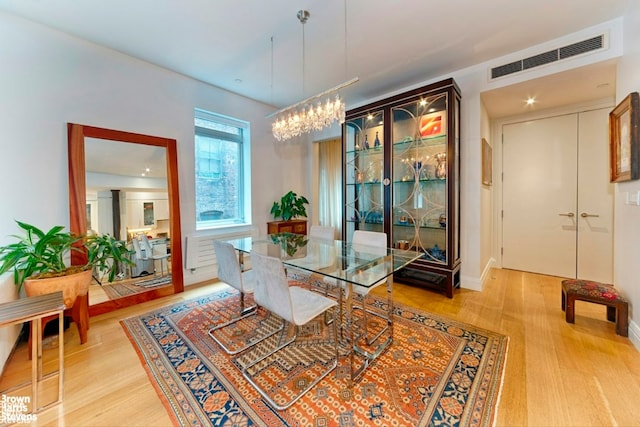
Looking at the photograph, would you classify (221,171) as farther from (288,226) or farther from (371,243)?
(371,243)

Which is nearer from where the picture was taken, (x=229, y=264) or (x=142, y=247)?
(x=229, y=264)

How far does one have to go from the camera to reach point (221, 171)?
3.98 m

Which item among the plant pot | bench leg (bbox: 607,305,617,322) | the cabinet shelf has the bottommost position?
bench leg (bbox: 607,305,617,322)

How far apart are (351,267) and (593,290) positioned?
90.1 inches

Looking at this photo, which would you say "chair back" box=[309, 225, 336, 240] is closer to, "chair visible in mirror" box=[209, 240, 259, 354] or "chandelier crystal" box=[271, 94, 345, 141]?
"chair visible in mirror" box=[209, 240, 259, 354]

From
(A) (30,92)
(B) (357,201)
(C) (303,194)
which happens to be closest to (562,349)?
(B) (357,201)

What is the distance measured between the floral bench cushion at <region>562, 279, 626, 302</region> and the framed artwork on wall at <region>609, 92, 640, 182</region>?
0.98m

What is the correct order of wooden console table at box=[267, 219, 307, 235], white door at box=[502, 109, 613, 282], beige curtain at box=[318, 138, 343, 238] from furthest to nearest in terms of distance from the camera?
1. beige curtain at box=[318, 138, 343, 238]
2. wooden console table at box=[267, 219, 307, 235]
3. white door at box=[502, 109, 613, 282]

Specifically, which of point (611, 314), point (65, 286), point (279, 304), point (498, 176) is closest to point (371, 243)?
point (279, 304)

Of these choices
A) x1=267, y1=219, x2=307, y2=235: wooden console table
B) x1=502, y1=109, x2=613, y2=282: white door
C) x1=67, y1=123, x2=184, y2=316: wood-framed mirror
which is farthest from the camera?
x1=267, y1=219, x2=307, y2=235: wooden console table

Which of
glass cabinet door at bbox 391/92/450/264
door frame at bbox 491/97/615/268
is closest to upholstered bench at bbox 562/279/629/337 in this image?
glass cabinet door at bbox 391/92/450/264

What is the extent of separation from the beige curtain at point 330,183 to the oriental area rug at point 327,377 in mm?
Answer: 3204

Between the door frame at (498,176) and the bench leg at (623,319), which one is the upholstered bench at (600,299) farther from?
the door frame at (498,176)

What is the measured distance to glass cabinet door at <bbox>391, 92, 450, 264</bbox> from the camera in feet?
10.2
